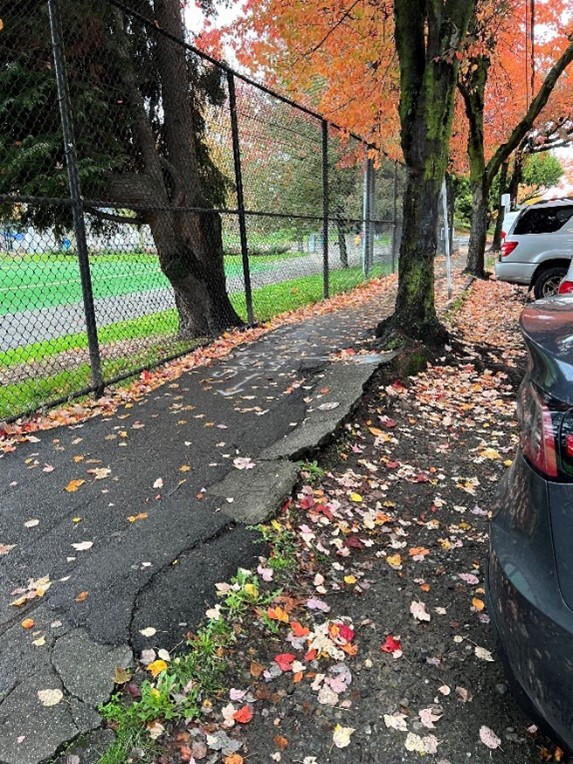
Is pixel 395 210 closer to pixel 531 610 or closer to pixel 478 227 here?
pixel 478 227

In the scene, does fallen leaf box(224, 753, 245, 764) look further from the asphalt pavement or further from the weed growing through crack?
the asphalt pavement

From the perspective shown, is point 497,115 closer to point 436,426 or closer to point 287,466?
point 436,426

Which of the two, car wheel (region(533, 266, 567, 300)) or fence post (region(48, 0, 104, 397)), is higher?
fence post (region(48, 0, 104, 397))

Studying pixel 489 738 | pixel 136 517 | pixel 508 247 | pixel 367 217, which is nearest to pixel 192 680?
pixel 489 738

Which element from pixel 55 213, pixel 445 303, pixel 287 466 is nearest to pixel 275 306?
pixel 445 303

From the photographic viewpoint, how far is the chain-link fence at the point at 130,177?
19.2ft

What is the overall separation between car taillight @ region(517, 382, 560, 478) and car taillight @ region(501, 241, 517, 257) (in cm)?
986

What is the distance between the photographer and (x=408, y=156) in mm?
5961

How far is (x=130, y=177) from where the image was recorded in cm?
683

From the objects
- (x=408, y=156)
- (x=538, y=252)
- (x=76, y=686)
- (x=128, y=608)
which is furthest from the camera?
(x=538, y=252)

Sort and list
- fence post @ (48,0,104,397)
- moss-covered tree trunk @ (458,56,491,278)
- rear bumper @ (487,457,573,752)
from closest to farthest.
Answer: rear bumper @ (487,457,573,752) < fence post @ (48,0,104,397) < moss-covered tree trunk @ (458,56,491,278)

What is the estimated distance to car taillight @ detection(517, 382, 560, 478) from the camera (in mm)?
1538

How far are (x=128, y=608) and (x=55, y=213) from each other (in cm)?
559

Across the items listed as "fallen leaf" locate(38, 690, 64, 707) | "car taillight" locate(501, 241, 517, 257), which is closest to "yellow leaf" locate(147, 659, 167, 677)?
"fallen leaf" locate(38, 690, 64, 707)
